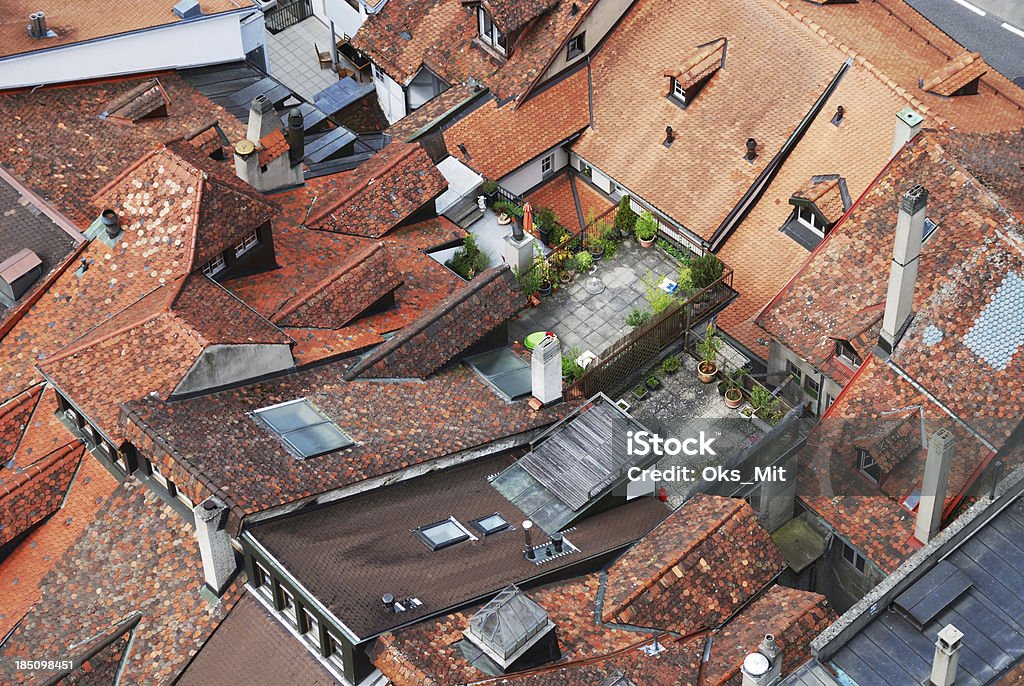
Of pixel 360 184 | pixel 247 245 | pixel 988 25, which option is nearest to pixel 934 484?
pixel 360 184

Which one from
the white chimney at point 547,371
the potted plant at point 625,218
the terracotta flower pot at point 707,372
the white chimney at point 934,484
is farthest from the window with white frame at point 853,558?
the potted plant at point 625,218

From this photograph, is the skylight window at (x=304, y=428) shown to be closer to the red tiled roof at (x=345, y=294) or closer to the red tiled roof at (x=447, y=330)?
the red tiled roof at (x=447, y=330)

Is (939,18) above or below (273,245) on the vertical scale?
above

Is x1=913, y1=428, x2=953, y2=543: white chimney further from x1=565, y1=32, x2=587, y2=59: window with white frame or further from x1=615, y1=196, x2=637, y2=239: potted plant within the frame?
x1=565, y1=32, x2=587, y2=59: window with white frame

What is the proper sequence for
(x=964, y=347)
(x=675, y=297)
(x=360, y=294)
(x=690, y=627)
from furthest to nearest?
(x=675, y=297) → (x=360, y=294) → (x=964, y=347) → (x=690, y=627)

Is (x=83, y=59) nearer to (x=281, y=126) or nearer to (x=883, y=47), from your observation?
(x=281, y=126)

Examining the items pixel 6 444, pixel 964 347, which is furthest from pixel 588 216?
pixel 6 444

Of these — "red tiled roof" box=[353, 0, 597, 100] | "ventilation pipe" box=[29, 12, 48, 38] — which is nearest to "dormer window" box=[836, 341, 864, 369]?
"red tiled roof" box=[353, 0, 597, 100]
